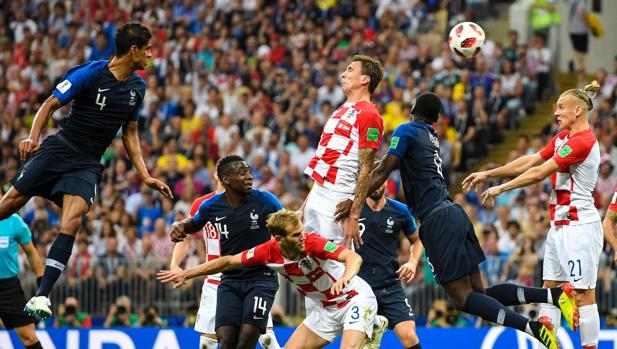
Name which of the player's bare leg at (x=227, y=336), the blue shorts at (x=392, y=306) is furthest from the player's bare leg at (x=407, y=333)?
the player's bare leg at (x=227, y=336)

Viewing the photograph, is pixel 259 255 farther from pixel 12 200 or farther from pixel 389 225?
pixel 12 200

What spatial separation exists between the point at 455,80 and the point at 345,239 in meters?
11.2

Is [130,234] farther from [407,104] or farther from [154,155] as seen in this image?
[407,104]

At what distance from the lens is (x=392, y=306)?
12.6m

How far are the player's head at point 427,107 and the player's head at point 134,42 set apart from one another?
264 cm

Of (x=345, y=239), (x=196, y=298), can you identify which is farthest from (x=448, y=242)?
(x=196, y=298)

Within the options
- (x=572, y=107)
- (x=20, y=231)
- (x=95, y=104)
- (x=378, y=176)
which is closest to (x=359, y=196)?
(x=378, y=176)

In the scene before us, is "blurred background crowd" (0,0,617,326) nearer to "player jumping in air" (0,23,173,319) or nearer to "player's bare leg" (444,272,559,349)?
"player's bare leg" (444,272,559,349)

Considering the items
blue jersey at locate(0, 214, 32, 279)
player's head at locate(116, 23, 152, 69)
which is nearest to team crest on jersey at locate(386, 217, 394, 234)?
player's head at locate(116, 23, 152, 69)

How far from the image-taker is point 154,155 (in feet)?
74.4

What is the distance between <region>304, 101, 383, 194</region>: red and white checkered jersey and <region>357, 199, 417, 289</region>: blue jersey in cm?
144

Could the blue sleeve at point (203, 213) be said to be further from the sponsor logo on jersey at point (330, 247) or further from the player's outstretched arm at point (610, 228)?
the player's outstretched arm at point (610, 228)

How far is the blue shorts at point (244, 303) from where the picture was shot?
464 inches

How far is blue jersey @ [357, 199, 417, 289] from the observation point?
→ 12656 mm
